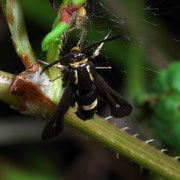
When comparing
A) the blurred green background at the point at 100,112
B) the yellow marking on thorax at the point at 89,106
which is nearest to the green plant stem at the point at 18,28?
the yellow marking on thorax at the point at 89,106

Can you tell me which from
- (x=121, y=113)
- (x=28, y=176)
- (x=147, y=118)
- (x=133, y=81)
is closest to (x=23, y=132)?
(x=28, y=176)

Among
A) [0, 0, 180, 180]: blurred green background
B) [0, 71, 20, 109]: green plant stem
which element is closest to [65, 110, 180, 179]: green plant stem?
[0, 71, 20, 109]: green plant stem

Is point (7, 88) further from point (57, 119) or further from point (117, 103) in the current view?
point (117, 103)

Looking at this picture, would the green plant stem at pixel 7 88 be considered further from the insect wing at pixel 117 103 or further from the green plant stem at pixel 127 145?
the insect wing at pixel 117 103

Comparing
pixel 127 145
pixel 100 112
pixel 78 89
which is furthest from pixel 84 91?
pixel 100 112

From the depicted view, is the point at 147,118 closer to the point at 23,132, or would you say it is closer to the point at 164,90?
the point at 164,90

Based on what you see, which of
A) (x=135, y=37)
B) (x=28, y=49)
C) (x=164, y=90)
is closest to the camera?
(x=28, y=49)

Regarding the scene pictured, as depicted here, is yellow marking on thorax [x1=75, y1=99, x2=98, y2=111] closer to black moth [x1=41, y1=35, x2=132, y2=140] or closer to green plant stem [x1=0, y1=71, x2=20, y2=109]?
black moth [x1=41, y1=35, x2=132, y2=140]
